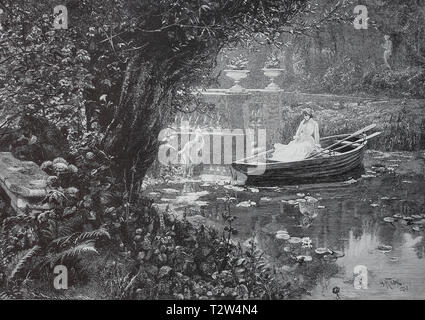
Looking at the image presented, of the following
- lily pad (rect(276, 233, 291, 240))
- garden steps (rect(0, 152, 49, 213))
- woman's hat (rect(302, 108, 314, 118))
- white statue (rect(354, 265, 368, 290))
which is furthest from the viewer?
woman's hat (rect(302, 108, 314, 118))

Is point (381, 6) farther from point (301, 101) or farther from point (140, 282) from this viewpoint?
point (140, 282)

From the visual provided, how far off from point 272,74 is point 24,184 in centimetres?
248

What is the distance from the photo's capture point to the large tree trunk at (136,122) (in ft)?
15.5

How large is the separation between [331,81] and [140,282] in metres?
→ 2.53

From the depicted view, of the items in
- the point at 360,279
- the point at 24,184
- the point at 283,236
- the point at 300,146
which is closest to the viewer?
the point at 360,279

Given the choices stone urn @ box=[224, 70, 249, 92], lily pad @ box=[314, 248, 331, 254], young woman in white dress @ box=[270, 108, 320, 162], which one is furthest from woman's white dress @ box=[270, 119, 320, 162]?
lily pad @ box=[314, 248, 331, 254]

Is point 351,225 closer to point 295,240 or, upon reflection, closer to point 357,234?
point 357,234

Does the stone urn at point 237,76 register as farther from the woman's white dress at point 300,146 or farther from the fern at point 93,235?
the fern at point 93,235

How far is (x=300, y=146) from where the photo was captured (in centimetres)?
480

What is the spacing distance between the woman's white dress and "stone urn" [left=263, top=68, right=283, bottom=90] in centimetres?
43

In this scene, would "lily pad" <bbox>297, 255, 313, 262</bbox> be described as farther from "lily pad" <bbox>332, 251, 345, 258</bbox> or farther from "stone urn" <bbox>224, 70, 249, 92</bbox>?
"stone urn" <bbox>224, 70, 249, 92</bbox>

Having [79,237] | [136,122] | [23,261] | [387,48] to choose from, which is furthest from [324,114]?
[23,261]

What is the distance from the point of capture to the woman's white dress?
480 centimetres

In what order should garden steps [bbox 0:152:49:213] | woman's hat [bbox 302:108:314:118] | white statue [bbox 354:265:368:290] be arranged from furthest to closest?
woman's hat [bbox 302:108:314:118], garden steps [bbox 0:152:49:213], white statue [bbox 354:265:368:290]
